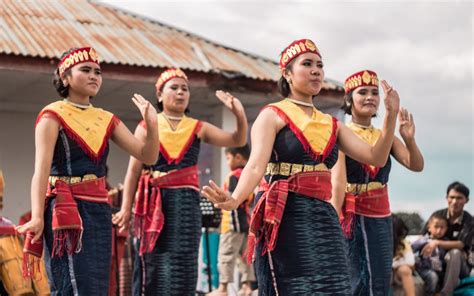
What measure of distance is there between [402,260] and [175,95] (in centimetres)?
336

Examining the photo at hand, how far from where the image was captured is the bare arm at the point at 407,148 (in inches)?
193

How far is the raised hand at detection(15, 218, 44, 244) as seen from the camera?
431 cm

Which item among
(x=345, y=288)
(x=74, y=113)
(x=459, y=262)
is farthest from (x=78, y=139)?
(x=459, y=262)

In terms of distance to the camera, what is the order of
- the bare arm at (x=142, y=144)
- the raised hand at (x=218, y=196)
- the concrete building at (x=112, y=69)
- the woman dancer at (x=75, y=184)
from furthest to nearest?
the concrete building at (x=112, y=69), the bare arm at (x=142, y=144), the woman dancer at (x=75, y=184), the raised hand at (x=218, y=196)

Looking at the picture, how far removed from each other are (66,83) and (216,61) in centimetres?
635

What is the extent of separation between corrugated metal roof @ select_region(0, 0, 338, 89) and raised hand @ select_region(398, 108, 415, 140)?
555 centimetres

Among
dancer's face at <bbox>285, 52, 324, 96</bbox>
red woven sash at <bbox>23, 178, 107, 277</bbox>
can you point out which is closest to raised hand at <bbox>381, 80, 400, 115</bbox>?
dancer's face at <bbox>285, 52, 324, 96</bbox>

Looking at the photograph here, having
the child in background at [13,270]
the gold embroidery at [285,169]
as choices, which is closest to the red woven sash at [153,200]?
the child in background at [13,270]

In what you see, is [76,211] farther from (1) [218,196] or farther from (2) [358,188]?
(2) [358,188]

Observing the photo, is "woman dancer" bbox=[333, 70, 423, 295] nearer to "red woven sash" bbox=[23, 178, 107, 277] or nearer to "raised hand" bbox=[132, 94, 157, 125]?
"raised hand" bbox=[132, 94, 157, 125]

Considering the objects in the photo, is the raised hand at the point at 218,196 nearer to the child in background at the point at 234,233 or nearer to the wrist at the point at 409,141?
the wrist at the point at 409,141

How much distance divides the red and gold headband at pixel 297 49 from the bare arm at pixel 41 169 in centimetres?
131

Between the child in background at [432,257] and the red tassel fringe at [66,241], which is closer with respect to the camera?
the red tassel fringe at [66,241]

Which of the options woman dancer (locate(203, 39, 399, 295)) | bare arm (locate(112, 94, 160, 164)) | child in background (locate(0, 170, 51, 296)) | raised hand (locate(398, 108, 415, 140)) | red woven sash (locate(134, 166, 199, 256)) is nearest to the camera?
woman dancer (locate(203, 39, 399, 295))
